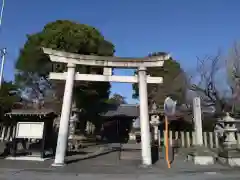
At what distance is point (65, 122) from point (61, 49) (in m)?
14.8

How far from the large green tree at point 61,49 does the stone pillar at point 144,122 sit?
11.9 metres

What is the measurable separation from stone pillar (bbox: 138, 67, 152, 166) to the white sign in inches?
220

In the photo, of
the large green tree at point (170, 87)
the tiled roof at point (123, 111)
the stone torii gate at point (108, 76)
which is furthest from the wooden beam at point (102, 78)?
the tiled roof at point (123, 111)

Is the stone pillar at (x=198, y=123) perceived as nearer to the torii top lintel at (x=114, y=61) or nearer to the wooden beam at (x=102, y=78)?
the wooden beam at (x=102, y=78)

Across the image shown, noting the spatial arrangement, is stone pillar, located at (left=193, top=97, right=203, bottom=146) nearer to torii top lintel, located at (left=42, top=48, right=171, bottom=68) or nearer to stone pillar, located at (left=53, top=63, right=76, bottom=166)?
torii top lintel, located at (left=42, top=48, right=171, bottom=68)

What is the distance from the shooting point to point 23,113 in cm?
1305

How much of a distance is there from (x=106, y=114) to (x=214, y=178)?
26.9 meters

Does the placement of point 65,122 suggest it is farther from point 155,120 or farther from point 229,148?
Answer: point 155,120

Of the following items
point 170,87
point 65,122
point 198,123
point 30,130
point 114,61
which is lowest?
point 30,130

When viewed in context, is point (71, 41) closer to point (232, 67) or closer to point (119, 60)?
point (119, 60)

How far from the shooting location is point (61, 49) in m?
24.2

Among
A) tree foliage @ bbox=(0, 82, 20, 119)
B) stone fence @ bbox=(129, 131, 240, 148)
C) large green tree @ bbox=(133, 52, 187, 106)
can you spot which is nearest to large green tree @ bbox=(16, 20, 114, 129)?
tree foliage @ bbox=(0, 82, 20, 119)

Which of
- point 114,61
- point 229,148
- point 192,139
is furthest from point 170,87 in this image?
point 114,61

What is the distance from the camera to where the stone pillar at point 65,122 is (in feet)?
35.2
